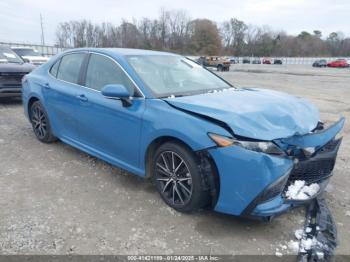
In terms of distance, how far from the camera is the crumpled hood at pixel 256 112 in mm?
3129

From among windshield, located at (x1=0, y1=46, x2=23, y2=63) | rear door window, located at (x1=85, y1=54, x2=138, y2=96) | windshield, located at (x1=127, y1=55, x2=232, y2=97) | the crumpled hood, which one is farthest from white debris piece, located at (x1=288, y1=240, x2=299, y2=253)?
windshield, located at (x1=0, y1=46, x2=23, y2=63)

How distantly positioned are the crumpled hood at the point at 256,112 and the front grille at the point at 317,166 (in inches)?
10.5

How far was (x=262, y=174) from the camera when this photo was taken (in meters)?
2.96

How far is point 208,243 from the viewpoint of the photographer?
3146mm

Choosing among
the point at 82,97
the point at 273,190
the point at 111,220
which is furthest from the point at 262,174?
the point at 82,97

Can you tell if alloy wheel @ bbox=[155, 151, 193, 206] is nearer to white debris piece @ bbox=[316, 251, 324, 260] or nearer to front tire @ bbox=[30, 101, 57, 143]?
white debris piece @ bbox=[316, 251, 324, 260]

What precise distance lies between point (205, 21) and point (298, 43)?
108ft

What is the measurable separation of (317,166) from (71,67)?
11.7ft

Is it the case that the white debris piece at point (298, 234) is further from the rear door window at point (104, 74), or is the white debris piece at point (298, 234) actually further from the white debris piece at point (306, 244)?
the rear door window at point (104, 74)

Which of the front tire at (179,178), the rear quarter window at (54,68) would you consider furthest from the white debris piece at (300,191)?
the rear quarter window at (54,68)

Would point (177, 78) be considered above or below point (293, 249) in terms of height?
above

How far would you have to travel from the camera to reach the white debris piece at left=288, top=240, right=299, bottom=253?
10.0 ft

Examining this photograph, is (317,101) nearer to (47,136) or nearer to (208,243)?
(47,136)

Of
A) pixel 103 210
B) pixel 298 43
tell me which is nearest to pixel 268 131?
pixel 103 210
